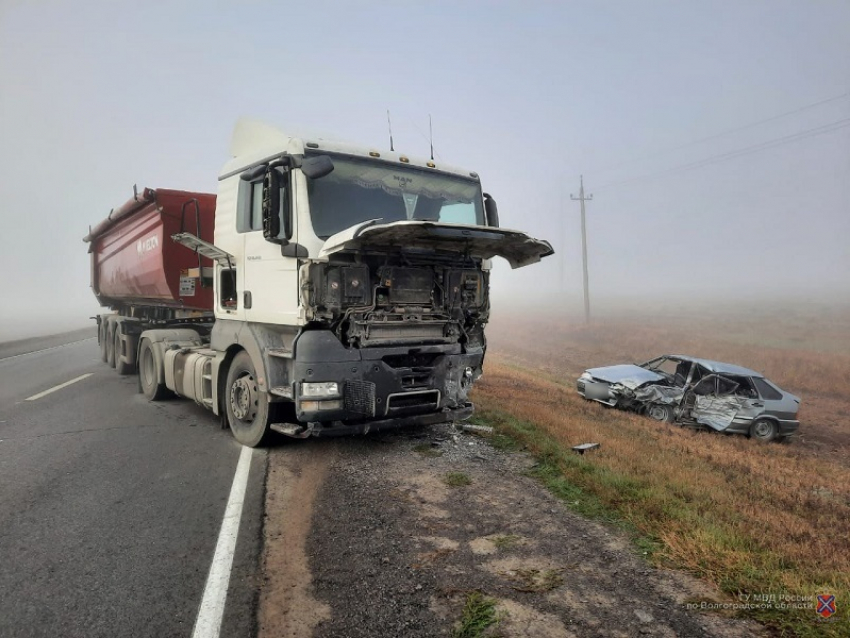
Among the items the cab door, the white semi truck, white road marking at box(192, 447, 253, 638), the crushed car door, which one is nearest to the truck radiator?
the white semi truck

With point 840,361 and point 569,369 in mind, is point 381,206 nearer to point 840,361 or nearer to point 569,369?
point 569,369

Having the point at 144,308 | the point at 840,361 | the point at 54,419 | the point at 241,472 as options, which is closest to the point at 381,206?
the point at 241,472

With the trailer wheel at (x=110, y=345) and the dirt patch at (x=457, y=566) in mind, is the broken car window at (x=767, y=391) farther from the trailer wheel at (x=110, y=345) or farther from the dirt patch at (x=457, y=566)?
the trailer wheel at (x=110, y=345)

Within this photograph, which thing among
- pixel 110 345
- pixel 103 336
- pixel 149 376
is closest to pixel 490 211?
pixel 149 376

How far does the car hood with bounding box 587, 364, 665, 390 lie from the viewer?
39.5 feet

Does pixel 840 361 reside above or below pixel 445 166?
below

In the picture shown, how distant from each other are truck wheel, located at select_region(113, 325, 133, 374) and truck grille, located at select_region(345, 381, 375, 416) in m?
8.37

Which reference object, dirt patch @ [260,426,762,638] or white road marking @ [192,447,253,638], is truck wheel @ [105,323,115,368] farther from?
dirt patch @ [260,426,762,638]

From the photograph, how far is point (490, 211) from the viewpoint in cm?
696

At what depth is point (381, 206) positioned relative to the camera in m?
5.77

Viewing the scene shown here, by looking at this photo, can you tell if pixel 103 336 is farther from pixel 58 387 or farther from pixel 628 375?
pixel 628 375

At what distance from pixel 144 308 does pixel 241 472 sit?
25.7 feet

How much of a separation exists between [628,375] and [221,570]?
10847mm

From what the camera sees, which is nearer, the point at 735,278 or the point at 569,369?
the point at 569,369
